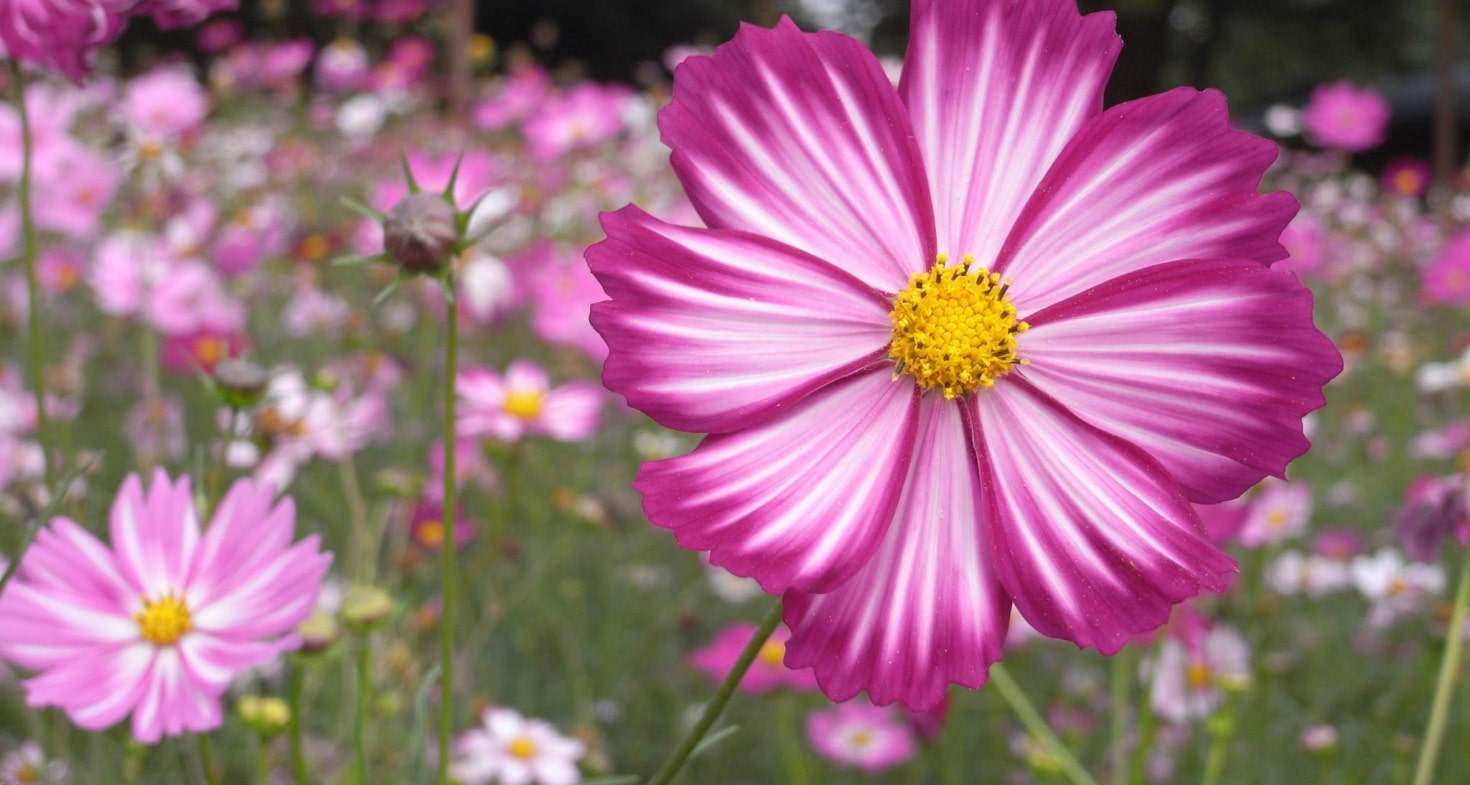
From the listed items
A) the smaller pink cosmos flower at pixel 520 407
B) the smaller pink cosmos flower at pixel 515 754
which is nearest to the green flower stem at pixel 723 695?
the smaller pink cosmos flower at pixel 515 754

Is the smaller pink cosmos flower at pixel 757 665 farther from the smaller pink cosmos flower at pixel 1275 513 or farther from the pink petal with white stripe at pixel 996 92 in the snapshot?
the pink petal with white stripe at pixel 996 92

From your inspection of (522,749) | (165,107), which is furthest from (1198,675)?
(165,107)

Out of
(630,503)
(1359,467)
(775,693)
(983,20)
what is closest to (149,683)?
(983,20)

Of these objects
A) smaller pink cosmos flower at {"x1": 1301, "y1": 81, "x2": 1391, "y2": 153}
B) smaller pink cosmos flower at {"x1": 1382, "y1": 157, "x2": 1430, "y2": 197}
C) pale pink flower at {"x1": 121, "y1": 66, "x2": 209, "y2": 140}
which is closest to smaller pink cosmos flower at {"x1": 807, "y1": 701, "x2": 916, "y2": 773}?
pale pink flower at {"x1": 121, "y1": 66, "x2": 209, "y2": 140}

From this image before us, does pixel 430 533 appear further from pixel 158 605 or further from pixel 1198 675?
pixel 1198 675

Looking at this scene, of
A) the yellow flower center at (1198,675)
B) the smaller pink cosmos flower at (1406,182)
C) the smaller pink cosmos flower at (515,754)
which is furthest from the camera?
the smaller pink cosmos flower at (1406,182)

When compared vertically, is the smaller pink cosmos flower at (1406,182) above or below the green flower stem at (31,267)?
above

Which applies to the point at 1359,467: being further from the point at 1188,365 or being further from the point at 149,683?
the point at 149,683
